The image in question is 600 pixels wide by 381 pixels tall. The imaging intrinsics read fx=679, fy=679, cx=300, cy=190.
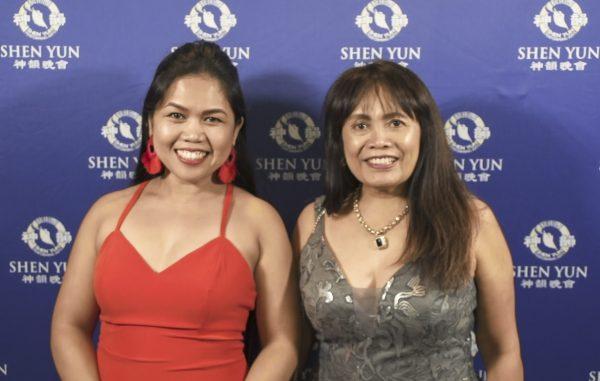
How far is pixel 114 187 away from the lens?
1.98 metres

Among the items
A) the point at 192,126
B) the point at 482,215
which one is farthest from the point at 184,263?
the point at 482,215

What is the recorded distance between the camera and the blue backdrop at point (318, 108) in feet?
6.08

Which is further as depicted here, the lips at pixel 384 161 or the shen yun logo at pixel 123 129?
the shen yun logo at pixel 123 129

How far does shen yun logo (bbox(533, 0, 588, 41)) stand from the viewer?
1.83 m

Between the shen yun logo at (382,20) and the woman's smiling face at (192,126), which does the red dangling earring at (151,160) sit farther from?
the shen yun logo at (382,20)

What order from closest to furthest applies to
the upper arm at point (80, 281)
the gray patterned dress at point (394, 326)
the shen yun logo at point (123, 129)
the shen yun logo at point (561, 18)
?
1. the gray patterned dress at point (394, 326)
2. the upper arm at point (80, 281)
3. the shen yun logo at point (561, 18)
4. the shen yun logo at point (123, 129)

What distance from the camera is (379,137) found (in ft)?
4.95

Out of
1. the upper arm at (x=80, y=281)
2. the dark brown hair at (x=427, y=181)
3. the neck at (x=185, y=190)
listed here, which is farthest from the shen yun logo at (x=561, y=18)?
the upper arm at (x=80, y=281)

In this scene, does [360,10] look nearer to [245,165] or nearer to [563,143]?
[245,165]

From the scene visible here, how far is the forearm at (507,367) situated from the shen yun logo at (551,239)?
379 mm

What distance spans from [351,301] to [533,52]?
2.88 ft

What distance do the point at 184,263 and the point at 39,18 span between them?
889mm

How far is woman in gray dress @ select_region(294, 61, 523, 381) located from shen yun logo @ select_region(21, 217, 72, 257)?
789 millimetres

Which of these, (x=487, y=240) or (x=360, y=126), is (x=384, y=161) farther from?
(x=487, y=240)
